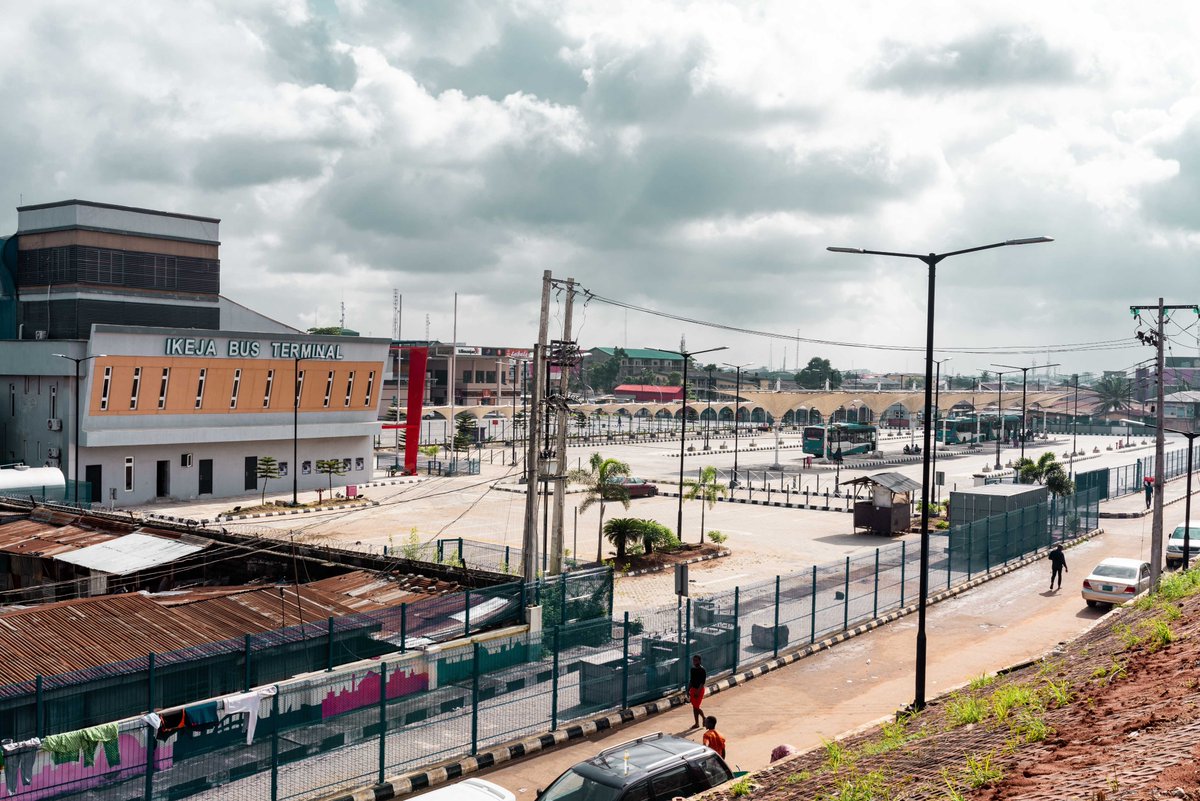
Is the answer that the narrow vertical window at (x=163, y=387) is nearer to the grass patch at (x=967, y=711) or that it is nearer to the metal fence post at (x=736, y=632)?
the metal fence post at (x=736, y=632)

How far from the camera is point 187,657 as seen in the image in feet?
54.1

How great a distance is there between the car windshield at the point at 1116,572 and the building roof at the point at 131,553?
83.3 feet

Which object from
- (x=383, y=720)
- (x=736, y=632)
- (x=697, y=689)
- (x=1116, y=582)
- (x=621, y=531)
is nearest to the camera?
(x=383, y=720)

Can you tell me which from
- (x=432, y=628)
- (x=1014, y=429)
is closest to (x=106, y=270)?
(x=432, y=628)

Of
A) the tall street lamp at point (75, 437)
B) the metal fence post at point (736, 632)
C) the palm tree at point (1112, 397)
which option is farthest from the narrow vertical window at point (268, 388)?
the palm tree at point (1112, 397)

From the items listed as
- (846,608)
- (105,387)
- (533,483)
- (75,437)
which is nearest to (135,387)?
(105,387)

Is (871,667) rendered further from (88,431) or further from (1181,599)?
(88,431)

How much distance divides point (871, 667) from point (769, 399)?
3697 inches

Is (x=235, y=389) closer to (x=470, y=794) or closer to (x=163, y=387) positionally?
(x=163, y=387)

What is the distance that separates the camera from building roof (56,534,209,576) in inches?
1055

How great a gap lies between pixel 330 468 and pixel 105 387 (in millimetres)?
13990

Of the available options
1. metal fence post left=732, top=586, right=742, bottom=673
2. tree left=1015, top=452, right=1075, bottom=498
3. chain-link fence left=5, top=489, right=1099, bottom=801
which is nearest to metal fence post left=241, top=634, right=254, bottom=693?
chain-link fence left=5, top=489, right=1099, bottom=801

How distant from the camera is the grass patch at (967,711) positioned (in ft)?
39.8

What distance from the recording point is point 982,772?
9.08 metres
